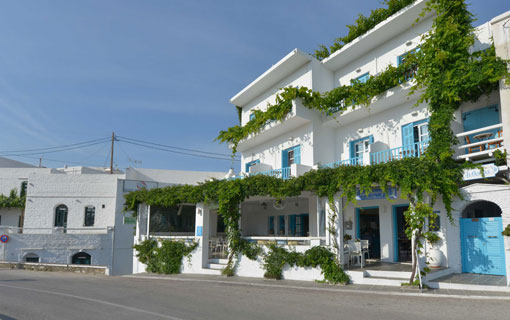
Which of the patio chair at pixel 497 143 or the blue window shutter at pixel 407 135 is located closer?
the patio chair at pixel 497 143

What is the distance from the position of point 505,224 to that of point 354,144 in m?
7.80

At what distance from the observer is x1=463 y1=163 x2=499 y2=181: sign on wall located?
36.6 feet

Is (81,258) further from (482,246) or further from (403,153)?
(482,246)

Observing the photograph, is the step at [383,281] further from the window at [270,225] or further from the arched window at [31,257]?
the arched window at [31,257]

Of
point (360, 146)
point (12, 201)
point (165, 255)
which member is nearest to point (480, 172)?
point (360, 146)

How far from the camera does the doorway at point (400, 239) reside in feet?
49.2

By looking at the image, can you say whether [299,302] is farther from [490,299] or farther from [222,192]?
[222,192]

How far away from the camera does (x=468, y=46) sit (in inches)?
498

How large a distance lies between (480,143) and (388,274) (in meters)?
5.40

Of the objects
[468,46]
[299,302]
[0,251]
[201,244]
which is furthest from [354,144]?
[0,251]

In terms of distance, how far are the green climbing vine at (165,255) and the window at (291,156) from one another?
6751 mm

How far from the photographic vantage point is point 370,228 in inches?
675

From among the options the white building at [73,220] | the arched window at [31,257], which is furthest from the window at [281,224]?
the arched window at [31,257]

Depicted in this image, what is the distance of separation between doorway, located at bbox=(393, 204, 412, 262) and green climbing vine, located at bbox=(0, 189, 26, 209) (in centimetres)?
3111
